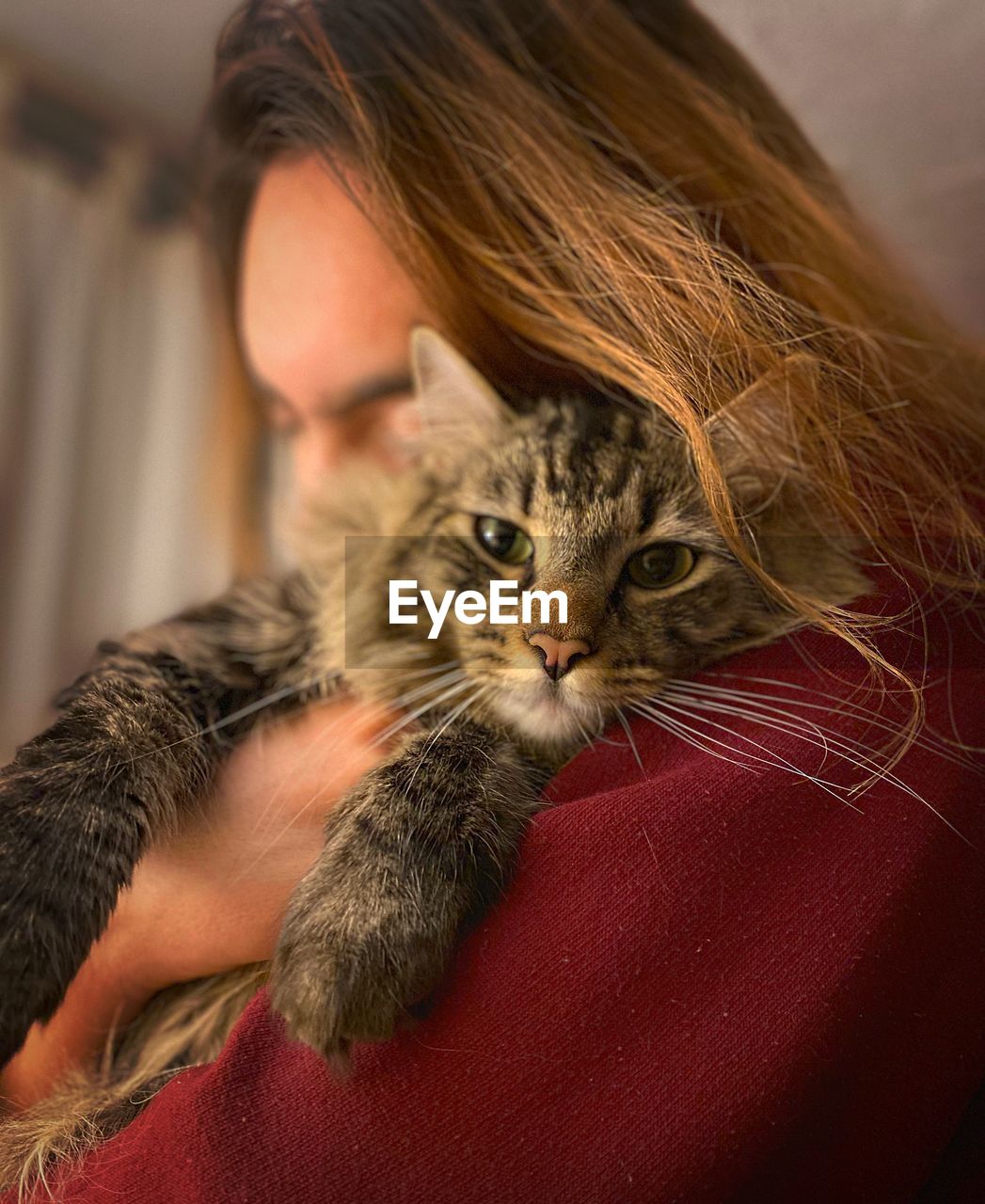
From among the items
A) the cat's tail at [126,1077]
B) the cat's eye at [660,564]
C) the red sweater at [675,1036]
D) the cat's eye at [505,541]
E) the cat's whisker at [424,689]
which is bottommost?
the cat's tail at [126,1077]

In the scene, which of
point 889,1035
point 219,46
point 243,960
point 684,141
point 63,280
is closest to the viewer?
point 889,1035

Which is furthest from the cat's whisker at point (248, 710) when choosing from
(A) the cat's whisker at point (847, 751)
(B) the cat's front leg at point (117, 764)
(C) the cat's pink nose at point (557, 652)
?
(A) the cat's whisker at point (847, 751)

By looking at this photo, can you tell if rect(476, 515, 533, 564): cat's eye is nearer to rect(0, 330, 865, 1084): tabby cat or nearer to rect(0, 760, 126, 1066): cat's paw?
rect(0, 330, 865, 1084): tabby cat

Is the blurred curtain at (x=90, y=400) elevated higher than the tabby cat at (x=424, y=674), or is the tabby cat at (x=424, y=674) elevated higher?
the blurred curtain at (x=90, y=400)

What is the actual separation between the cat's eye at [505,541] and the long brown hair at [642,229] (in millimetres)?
147

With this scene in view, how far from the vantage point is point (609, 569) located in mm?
587

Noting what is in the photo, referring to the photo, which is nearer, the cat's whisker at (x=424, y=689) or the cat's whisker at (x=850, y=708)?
the cat's whisker at (x=850, y=708)

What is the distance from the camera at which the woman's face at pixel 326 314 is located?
753mm

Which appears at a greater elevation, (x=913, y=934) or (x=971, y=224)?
(x=971, y=224)

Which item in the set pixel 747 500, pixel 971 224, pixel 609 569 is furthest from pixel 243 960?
pixel 971 224

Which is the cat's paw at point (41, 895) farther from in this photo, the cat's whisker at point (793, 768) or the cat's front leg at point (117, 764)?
the cat's whisker at point (793, 768)

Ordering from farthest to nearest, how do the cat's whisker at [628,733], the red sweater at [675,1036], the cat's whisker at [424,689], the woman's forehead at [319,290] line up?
the woman's forehead at [319,290] → the cat's whisker at [424,689] → the cat's whisker at [628,733] → the red sweater at [675,1036]

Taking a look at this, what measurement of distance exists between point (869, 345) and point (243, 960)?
671mm

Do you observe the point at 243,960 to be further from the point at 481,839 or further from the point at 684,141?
the point at 684,141
